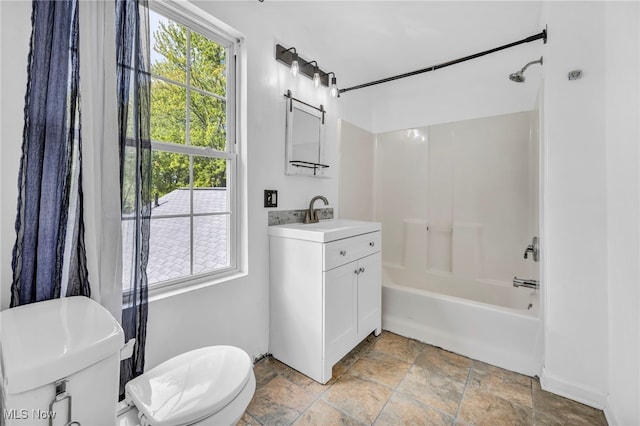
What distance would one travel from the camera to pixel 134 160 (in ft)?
3.70

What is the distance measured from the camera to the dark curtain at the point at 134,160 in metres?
1.09

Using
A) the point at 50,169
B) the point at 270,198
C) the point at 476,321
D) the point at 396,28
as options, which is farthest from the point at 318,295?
the point at 396,28

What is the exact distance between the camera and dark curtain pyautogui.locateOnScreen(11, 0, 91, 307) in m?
0.91

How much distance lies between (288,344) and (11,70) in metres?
1.79

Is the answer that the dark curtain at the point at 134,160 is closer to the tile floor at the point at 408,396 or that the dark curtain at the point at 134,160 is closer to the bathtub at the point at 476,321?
the tile floor at the point at 408,396

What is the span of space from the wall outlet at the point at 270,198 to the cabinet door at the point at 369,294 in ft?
2.37

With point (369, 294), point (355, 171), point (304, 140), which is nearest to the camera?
point (369, 294)

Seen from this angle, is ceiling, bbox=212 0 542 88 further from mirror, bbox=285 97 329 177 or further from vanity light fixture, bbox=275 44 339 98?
mirror, bbox=285 97 329 177

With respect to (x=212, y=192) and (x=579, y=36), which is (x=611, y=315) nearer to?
(x=579, y=36)

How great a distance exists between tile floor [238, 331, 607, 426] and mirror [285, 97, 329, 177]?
1.38 meters

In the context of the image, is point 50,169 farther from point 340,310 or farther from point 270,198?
point 340,310

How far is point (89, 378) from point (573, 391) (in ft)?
7.30

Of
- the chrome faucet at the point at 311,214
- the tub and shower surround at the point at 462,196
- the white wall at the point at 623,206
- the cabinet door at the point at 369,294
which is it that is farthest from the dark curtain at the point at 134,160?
the tub and shower surround at the point at 462,196

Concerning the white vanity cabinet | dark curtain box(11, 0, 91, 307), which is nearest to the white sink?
the white vanity cabinet
